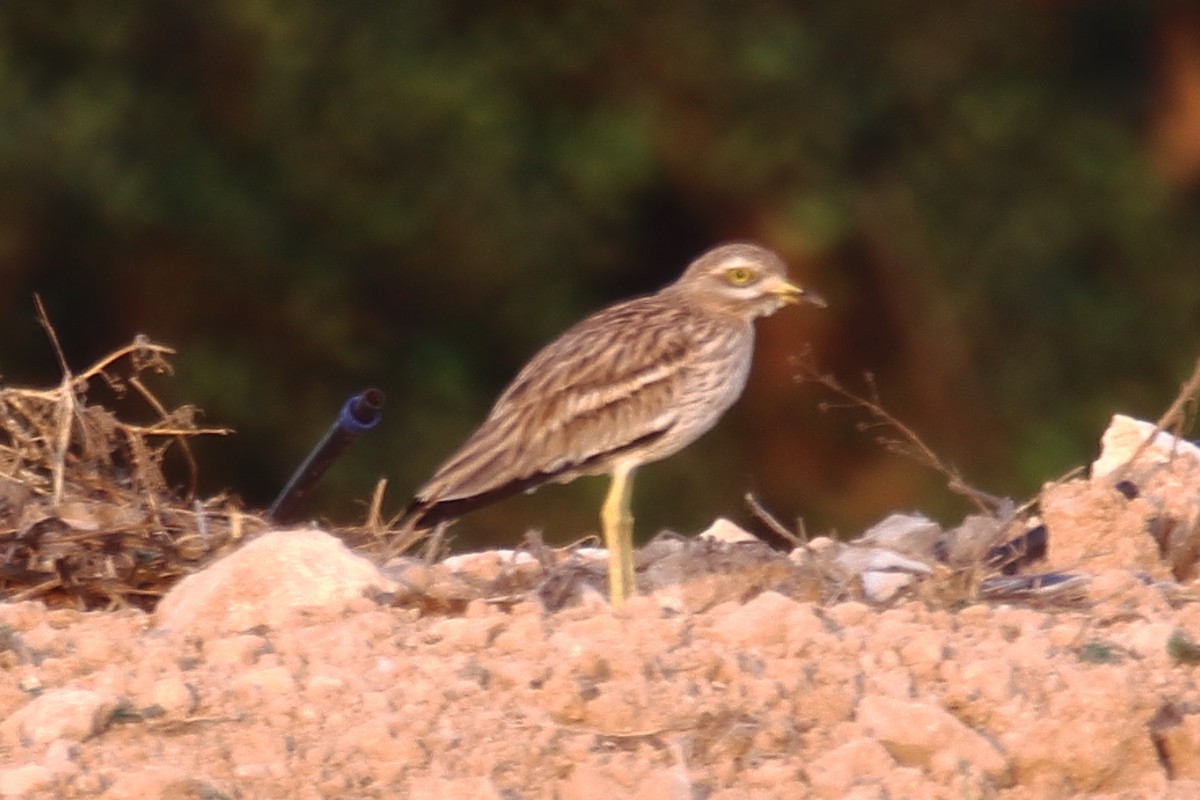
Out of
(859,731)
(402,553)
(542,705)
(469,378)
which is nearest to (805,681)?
(859,731)

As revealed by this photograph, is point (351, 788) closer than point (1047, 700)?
Yes

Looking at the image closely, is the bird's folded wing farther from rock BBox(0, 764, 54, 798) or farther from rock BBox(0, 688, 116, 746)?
rock BBox(0, 764, 54, 798)

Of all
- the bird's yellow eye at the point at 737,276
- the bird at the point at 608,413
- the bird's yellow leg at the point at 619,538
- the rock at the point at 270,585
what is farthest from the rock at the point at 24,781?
the bird's yellow eye at the point at 737,276

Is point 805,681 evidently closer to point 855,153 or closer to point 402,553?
point 402,553

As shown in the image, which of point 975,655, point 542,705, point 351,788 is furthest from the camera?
point 975,655

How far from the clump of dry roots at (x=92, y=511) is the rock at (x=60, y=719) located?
103 centimetres

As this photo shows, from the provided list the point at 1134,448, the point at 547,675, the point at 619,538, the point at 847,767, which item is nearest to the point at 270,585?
the point at 547,675

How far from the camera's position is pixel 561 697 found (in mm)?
4359

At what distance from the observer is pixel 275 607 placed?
16.1 ft

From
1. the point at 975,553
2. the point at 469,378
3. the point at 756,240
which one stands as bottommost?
the point at 975,553

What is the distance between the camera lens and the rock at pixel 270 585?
16.1 feet

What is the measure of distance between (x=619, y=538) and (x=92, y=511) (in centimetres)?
111

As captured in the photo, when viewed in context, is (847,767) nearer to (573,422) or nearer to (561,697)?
(561,697)

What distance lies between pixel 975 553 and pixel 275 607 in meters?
1.54
